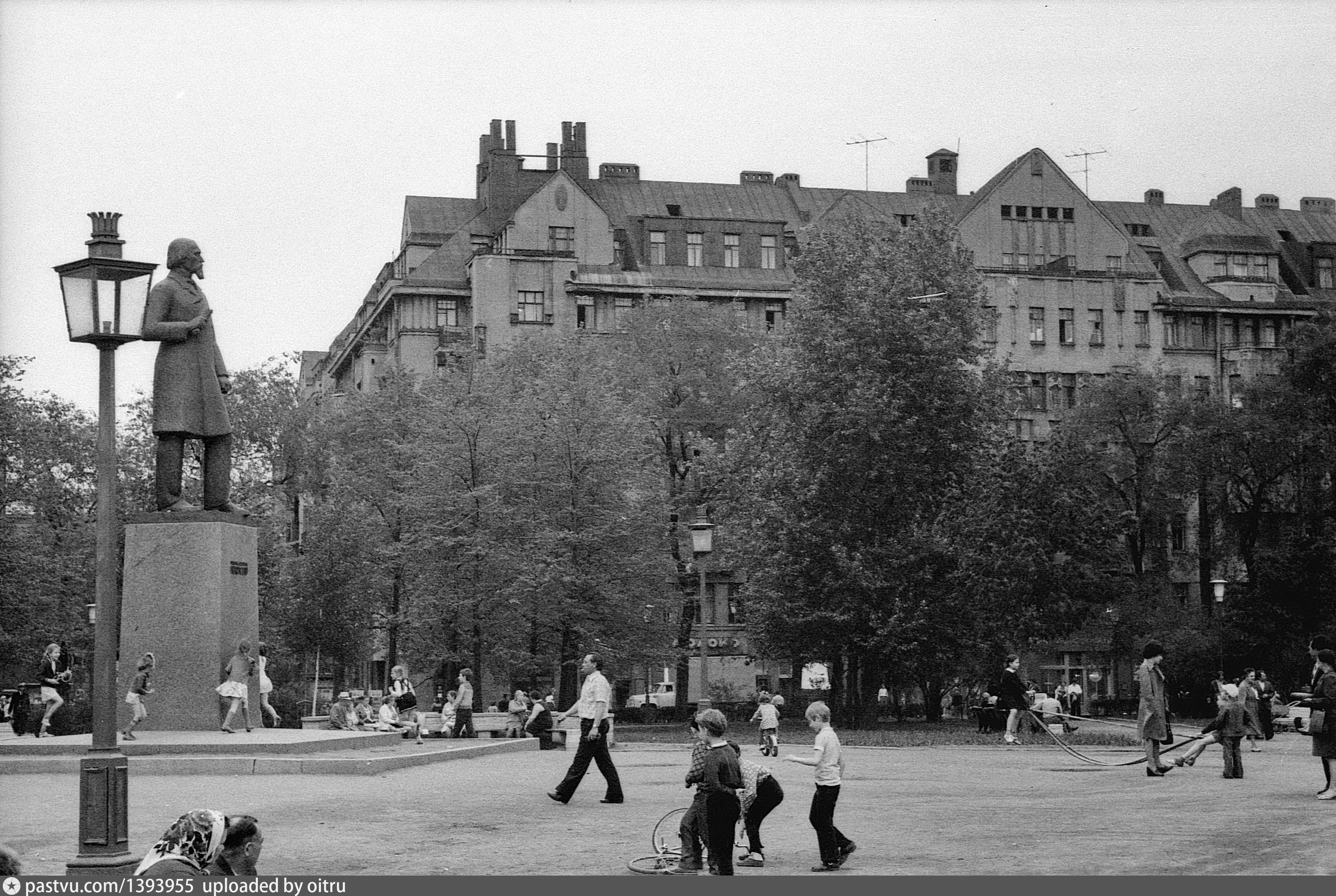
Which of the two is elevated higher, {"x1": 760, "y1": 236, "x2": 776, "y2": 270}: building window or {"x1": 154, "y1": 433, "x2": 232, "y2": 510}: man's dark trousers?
{"x1": 760, "y1": 236, "x2": 776, "y2": 270}: building window

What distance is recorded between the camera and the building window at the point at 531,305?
260 feet

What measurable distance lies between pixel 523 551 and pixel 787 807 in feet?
108

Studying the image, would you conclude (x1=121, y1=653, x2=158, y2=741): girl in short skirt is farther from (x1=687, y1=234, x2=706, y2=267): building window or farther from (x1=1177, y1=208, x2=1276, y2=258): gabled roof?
(x1=1177, y1=208, x2=1276, y2=258): gabled roof

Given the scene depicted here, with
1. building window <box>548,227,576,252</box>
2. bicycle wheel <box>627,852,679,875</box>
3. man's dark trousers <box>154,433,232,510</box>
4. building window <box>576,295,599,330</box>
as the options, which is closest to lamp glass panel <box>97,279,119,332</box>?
bicycle wheel <box>627,852,679,875</box>

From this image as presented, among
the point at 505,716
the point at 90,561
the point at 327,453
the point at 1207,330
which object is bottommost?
the point at 505,716

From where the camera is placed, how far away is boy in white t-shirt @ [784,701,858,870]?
14.7 m

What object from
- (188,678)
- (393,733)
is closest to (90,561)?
(393,733)

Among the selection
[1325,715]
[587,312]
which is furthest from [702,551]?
[587,312]

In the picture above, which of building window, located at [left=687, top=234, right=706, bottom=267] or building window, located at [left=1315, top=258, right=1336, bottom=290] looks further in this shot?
building window, located at [left=1315, top=258, right=1336, bottom=290]

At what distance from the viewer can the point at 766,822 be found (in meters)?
18.9

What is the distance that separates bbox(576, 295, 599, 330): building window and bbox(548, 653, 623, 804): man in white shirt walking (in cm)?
6053

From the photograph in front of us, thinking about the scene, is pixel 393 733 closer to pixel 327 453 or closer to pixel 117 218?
pixel 117 218

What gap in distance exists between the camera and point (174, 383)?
2350 centimetres

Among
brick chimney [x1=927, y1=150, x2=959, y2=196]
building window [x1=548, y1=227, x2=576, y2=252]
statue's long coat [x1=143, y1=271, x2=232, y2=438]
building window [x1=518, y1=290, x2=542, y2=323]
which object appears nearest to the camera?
statue's long coat [x1=143, y1=271, x2=232, y2=438]
